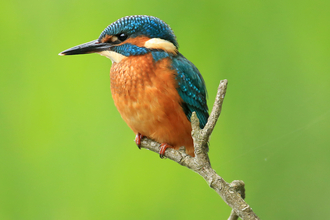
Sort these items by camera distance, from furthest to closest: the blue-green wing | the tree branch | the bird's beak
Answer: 1. the blue-green wing
2. the bird's beak
3. the tree branch

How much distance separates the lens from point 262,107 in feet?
6.96

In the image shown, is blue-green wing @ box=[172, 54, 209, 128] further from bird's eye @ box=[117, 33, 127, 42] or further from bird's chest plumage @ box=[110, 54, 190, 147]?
bird's eye @ box=[117, 33, 127, 42]

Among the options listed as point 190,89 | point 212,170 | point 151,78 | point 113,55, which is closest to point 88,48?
point 113,55

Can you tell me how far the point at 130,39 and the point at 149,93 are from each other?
193 millimetres

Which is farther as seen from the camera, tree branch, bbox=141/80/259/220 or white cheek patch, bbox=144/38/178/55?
white cheek patch, bbox=144/38/178/55

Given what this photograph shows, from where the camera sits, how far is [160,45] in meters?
1.28

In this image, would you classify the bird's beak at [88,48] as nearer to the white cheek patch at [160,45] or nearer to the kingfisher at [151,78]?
the kingfisher at [151,78]

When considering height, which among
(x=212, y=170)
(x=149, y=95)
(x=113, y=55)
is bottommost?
(x=212, y=170)

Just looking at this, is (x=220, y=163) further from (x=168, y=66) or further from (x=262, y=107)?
(x=168, y=66)

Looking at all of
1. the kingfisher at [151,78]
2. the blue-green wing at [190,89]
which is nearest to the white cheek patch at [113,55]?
the kingfisher at [151,78]

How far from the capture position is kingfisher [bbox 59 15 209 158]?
1.24 meters

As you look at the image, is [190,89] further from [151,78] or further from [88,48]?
[88,48]

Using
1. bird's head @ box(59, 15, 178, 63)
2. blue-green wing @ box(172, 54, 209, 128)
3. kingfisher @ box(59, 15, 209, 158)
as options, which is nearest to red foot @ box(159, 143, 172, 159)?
kingfisher @ box(59, 15, 209, 158)

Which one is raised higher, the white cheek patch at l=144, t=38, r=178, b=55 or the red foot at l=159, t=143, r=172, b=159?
the white cheek patch at l=144, t=38, r=178, b=55
